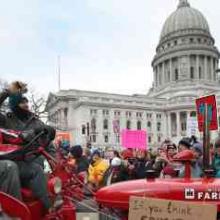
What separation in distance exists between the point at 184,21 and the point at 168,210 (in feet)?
385

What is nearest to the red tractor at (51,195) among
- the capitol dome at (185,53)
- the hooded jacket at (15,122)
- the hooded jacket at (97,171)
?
the hooded jacket at (15,122)

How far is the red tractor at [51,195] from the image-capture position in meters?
4.80

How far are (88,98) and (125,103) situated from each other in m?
8.56

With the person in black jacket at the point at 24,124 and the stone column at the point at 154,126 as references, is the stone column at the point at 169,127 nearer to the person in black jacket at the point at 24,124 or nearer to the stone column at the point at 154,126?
the stone column at the point at 154,126

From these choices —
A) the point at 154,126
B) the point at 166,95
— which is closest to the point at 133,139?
the point at 154,126

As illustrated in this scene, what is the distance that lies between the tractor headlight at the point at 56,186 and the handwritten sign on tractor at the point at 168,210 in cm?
92

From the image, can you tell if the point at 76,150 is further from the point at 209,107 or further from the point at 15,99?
the point at 15,99

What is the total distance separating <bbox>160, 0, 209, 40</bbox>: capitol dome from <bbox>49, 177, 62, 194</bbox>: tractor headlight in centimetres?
11499

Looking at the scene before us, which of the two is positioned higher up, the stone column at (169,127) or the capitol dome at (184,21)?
the capitol dome at (184,21)

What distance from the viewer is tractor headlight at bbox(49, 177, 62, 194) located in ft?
16.6

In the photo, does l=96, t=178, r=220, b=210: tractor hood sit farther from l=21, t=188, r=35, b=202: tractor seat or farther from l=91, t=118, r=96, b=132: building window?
l=91, t=118, r=96, b=132: building window

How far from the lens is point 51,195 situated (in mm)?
5121

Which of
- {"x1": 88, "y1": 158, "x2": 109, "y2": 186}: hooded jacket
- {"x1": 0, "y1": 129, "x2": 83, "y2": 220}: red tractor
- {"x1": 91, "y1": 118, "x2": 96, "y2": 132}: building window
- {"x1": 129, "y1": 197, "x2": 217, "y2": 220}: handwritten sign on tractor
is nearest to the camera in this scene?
{"x1": 129, "y1": 197, "x2": 217, "y2": 220}: handwritten sign on tractor

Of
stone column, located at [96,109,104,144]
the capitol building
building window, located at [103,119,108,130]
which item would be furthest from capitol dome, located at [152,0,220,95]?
stone column, located at [96,109,104,144]
